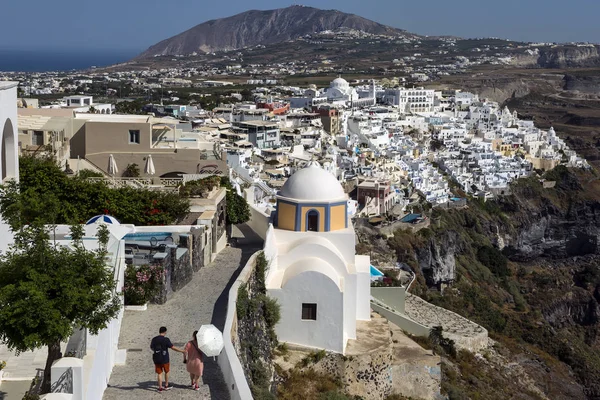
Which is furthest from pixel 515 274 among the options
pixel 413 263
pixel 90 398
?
pixel 90 398

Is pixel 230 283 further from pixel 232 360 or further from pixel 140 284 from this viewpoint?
pixel 232 360

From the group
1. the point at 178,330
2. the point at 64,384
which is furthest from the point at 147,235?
the point at 64,384

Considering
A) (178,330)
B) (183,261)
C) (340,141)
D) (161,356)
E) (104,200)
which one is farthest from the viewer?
(340,141)

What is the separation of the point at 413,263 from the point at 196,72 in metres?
129

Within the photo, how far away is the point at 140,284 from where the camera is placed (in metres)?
11.4

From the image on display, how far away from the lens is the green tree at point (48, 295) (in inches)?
297

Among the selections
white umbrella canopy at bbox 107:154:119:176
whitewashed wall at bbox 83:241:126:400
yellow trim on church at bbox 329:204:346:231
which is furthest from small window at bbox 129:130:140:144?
whitewashed wall at bbox 83:241:126:400

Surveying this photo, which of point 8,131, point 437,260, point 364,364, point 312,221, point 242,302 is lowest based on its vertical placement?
point 437,260

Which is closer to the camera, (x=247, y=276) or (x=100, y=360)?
(x=100, y=360)

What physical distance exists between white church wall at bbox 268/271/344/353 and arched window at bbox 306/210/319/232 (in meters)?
1.42

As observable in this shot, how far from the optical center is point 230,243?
16328mm

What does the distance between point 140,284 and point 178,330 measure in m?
1.18

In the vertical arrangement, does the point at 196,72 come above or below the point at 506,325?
above

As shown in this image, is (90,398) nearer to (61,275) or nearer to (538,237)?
(61,275)
